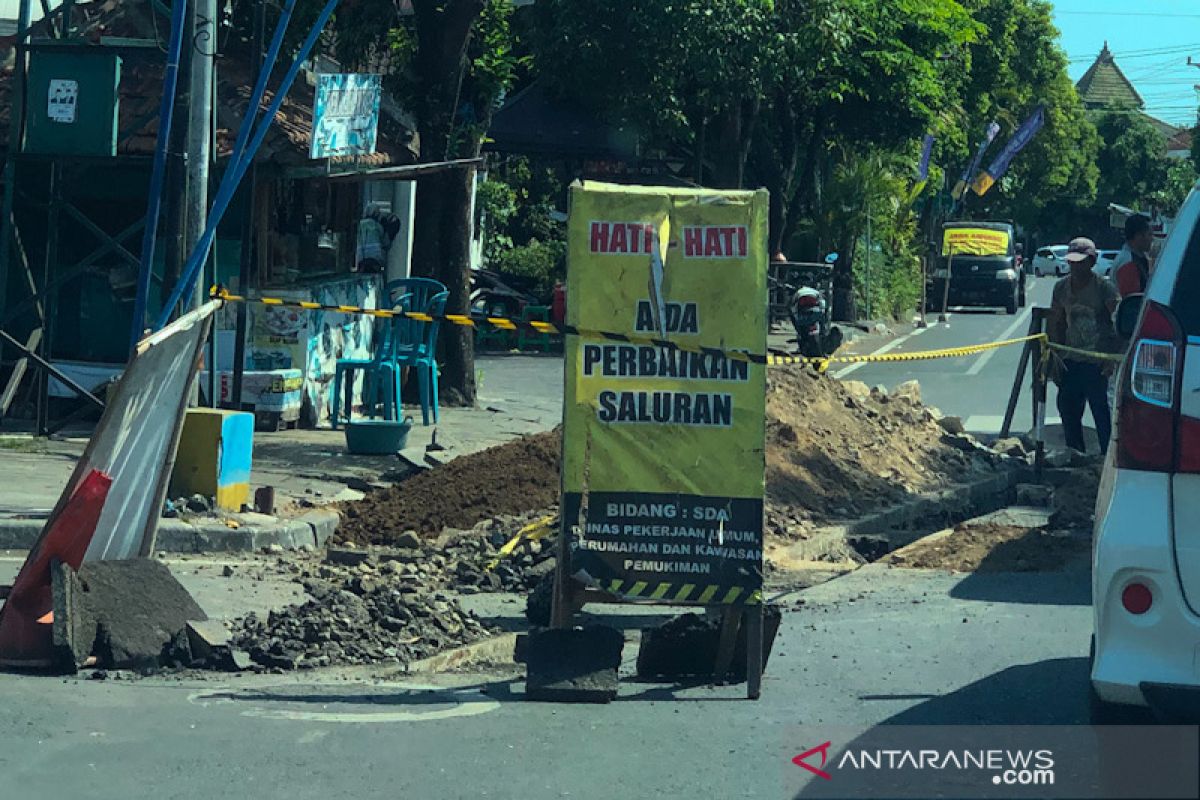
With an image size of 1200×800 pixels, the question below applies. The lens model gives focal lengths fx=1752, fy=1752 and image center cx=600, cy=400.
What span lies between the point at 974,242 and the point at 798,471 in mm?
34853

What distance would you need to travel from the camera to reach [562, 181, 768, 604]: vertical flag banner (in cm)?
709

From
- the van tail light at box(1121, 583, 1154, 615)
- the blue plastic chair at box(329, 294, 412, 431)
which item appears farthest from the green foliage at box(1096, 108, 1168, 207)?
the van tail light at box(1121, 583, 1154, 615)

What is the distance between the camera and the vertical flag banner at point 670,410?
23.2ft

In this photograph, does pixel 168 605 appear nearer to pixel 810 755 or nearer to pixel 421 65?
pixel 810 755

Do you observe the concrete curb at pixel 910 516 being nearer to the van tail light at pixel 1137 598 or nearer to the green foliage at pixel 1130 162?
the van tail light at pixel 1137 598

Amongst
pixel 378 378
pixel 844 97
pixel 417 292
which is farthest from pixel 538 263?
pixel 378 378

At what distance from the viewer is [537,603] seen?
858cm

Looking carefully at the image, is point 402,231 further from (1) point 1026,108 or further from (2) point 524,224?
(1) point 1026,108

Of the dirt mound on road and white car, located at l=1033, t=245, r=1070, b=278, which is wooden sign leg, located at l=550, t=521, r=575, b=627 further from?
white car, located at l=1033, t=245, r=1070, b=278

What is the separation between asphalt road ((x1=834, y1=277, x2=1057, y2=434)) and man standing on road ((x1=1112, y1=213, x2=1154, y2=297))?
550 cm

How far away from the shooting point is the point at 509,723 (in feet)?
22.0

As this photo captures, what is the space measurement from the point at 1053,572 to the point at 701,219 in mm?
3964

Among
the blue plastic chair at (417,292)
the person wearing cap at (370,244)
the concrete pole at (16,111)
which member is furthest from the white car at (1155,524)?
the person wearing cap at (370,244)

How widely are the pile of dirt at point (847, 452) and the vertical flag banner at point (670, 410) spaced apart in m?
4.37
